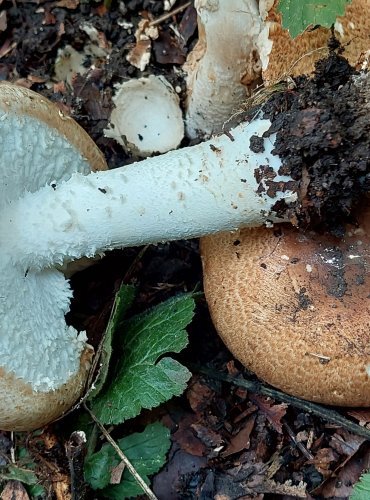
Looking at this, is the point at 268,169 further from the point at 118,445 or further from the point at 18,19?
the point at 18,19

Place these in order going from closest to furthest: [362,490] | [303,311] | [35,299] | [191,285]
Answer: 1. [362,490]
2. [303,311]
3. [35,299]
4. [191,285]

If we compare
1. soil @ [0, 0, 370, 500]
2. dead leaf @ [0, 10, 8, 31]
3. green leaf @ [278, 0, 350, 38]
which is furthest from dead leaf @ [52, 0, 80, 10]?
green leaf @ [278, 0, 350, 38]

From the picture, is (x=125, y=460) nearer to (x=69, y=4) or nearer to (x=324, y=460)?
(x=324, y=460)

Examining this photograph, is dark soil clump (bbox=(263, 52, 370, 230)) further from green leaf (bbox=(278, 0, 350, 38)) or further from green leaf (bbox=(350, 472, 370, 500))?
green leaf (bbox=(350, 472, 370, 500))

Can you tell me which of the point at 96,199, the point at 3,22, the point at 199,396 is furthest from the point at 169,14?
the point at 199,396

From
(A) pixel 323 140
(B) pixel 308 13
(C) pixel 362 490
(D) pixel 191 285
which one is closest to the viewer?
(A) pixel 323 140

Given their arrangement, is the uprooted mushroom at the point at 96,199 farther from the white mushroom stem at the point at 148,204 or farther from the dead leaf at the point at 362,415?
the dead leaf at the point at 362,415
